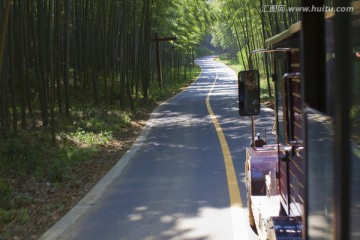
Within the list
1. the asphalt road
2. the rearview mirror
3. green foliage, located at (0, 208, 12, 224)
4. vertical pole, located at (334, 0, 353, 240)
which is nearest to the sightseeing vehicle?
vertical pole, located at (334, 0, 353, 240)

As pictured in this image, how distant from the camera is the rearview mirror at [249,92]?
4.02 m

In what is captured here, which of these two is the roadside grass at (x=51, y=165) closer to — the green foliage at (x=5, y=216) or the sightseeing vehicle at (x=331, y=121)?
the green foliage at (x=5, y=216)

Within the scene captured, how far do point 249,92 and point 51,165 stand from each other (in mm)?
5160

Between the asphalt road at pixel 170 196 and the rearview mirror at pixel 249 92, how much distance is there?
154 cm

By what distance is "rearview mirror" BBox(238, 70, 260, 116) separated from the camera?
158 inches

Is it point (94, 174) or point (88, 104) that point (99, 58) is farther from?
point (94, 174)

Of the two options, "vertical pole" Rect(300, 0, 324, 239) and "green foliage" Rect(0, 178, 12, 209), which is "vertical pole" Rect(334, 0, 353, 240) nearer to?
"vertical pole" Rect(300, 0, 324, 239)

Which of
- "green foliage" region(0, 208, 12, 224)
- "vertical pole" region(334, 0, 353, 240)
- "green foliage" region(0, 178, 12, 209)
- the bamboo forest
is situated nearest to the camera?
"vertical pole" region(334, 0, 353, 240)

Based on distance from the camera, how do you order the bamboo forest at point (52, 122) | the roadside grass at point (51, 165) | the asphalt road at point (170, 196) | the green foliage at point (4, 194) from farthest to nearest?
the bamboo forest at point (52, 122) → the green foliage at point (4, 194) → the roadside grass at point (51, 165) → the asphalt road at point (170, 196)

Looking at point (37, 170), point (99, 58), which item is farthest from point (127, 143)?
→ point (99, 58)

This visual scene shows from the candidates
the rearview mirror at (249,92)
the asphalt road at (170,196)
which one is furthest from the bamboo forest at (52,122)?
the rearview mirror at (249,92)

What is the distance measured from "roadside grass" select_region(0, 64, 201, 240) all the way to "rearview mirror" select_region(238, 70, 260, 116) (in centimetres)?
284

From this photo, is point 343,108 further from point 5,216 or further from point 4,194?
point 4,194

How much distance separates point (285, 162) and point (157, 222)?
246 centimetres
